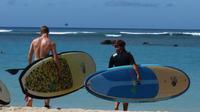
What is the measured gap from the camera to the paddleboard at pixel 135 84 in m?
7.66

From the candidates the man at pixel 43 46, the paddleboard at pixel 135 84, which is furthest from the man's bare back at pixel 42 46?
the paddleboard at pixel 135 84

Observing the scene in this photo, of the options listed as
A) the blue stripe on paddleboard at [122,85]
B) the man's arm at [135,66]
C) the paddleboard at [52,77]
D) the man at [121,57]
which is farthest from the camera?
the paddleboard at [52,77]

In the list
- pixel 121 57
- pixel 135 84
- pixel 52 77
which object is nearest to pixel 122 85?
pixel 135 84

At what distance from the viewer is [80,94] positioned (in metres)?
11.2

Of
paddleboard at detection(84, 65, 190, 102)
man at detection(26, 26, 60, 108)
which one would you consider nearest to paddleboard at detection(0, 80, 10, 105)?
man at detection(26, 26, 60, 108)

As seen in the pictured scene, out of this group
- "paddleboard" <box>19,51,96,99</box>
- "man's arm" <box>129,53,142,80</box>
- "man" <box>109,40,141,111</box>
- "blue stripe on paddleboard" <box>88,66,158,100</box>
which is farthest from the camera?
"paddleboard" <box>19,51,96,99</box>

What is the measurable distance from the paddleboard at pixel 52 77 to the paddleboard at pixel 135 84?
18.3 inches

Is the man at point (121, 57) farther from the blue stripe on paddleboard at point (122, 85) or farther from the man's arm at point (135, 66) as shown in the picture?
the blue stripe on paddleboard at point (122, 85)

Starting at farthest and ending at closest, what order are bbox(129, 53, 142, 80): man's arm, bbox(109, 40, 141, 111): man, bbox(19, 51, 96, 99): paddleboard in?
1. bbox(19, 51, 96, 99): paddleboard
2. bbox(129, 53, 142, 80): man's arm
3. bbox(109, 40, 141, 111): man

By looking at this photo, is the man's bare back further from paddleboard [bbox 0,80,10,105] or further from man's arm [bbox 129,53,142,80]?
man's arm [bbox 129,53,142,80]

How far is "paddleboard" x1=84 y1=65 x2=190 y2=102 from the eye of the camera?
25.1 ft

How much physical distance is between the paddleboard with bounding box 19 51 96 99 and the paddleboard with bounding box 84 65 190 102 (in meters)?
0.47

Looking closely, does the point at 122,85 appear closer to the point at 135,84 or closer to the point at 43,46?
the point at 135,84

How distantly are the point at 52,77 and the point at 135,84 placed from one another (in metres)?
1.19
